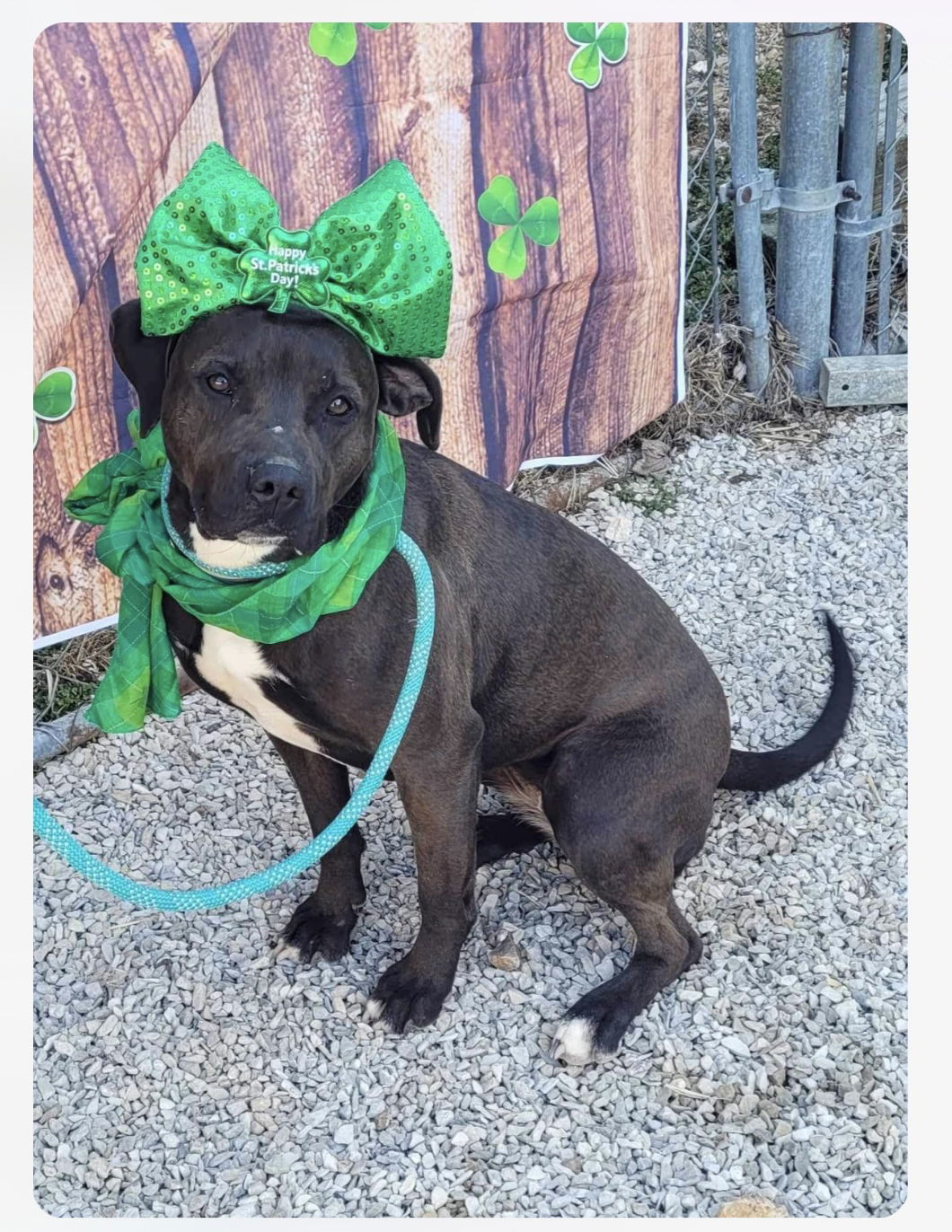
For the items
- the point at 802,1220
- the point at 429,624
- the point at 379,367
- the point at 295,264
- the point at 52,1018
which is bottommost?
the point at 802,1220

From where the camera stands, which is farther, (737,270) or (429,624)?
(737,270)

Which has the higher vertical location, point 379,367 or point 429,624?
point 379,367

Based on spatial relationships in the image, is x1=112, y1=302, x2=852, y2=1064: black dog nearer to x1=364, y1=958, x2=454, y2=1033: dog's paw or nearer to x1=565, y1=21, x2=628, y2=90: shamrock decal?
x1=364, y1=958, x2=454, y2=1033: dog's paw

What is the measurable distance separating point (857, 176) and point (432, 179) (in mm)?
1666

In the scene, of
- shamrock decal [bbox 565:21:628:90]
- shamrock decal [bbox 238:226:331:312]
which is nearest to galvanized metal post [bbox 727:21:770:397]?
shamrock decal [bbox 565:21:628:90]

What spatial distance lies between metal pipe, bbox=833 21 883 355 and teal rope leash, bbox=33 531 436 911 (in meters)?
2.67

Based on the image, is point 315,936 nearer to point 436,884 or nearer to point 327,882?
point 327,882

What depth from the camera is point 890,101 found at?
431 centimetres

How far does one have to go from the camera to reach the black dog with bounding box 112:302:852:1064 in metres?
2.39

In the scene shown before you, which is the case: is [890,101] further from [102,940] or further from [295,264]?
[102,940]

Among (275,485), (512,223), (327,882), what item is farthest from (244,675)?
(512,223)

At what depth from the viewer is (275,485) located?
7.55 ft
